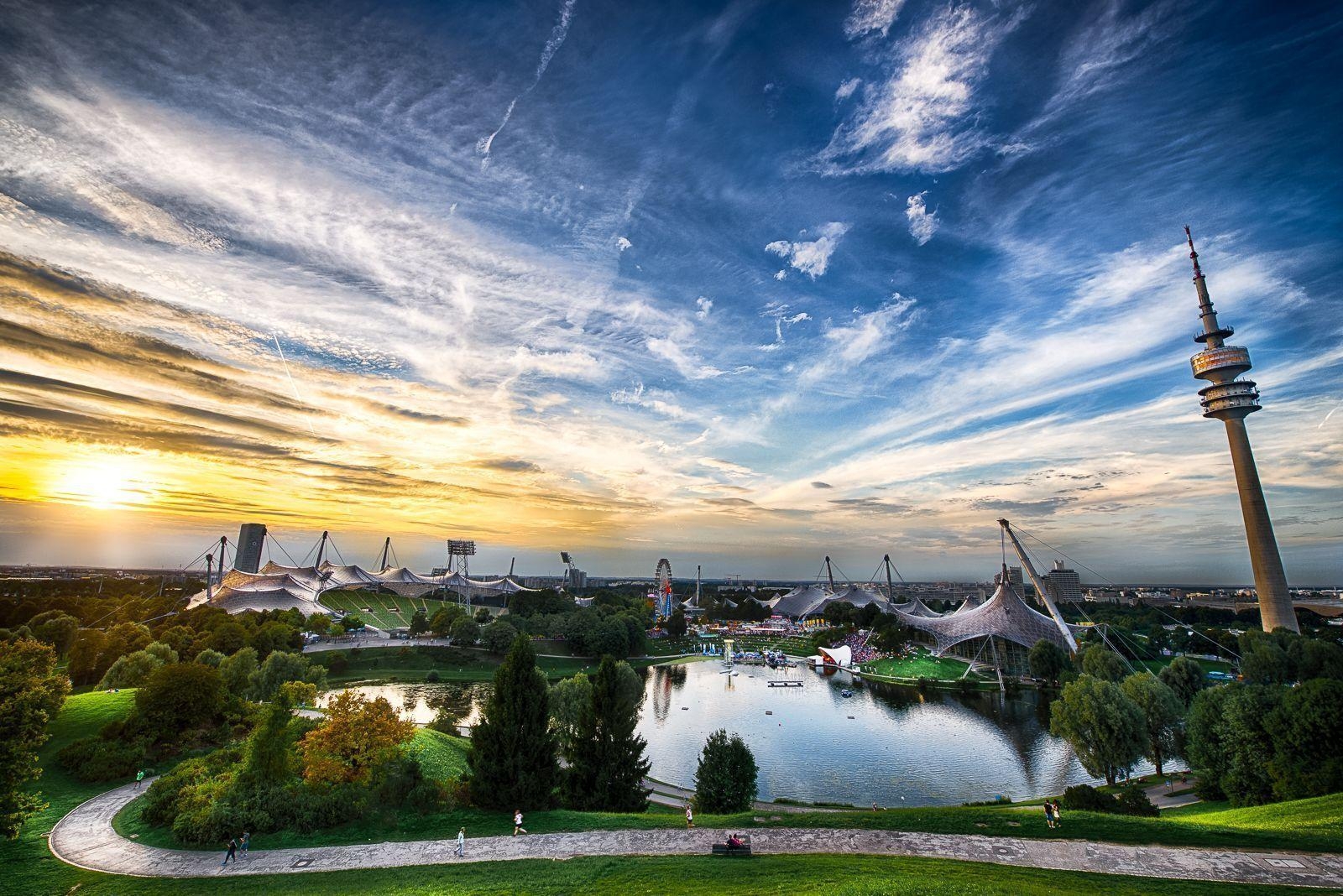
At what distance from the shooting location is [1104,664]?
47688 mm

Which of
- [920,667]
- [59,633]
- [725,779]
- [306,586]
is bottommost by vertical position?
[920,667]

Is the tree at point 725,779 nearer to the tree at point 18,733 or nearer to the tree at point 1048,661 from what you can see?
the tree at point 18,733

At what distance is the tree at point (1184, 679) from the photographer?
39906 mm

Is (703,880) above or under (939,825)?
above

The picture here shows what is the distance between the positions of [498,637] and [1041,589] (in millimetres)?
69250

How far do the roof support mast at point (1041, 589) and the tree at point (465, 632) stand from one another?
230ft

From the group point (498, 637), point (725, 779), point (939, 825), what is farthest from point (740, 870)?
point (498, 637)

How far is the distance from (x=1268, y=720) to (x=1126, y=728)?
673cm

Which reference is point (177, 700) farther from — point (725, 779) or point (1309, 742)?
point (1309, 742)

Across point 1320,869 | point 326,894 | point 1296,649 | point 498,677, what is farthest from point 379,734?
A: point 1296,649

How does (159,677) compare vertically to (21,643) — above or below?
below

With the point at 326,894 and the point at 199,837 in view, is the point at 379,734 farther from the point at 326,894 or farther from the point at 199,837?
the point at 326,894

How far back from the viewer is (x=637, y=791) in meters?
22.8

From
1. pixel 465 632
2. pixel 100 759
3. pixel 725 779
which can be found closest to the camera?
pixel 100 759
